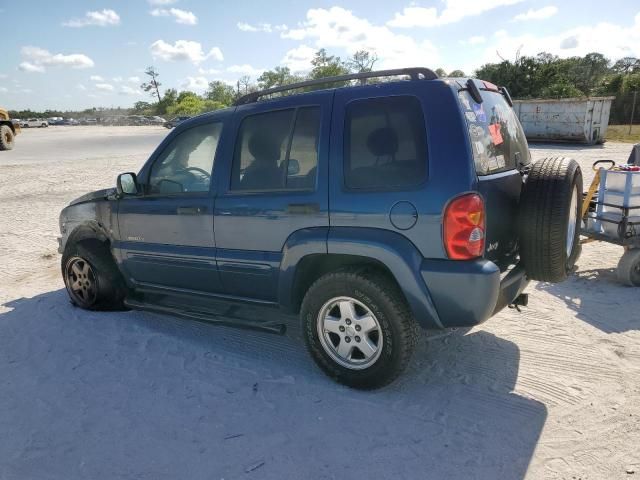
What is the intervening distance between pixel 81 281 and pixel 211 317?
1.74 m

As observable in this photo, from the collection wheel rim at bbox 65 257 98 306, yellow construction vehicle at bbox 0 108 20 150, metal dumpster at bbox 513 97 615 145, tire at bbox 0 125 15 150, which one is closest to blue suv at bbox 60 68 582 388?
wheel rim at bbox 65 257 98 306

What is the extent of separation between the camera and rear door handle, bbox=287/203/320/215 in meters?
3.24

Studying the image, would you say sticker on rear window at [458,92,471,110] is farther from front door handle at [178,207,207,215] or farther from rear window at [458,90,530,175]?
front door handle at [178,207,207,215]

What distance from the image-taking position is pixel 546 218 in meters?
3.09

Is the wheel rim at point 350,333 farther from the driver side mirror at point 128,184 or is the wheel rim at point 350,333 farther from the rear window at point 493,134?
the driver side mirror at point 128,184

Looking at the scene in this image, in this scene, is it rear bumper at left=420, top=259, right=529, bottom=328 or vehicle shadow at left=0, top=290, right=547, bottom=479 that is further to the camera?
rear bumper at left=420, top=259, right=529, bottom=328

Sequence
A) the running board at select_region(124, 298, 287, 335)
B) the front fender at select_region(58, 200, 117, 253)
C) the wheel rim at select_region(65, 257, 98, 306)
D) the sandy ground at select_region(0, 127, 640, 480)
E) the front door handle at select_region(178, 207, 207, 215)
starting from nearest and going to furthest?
1. the sandy ground at select_region(0, 127, 640, 480)
2. the running board at select_region(124, 298, 287, 335)
3. the front door handle at select_region(178, 207, 207, 215)
4. the front fender at select_region(58, 200, 117, 253)
5. the wheel rim at select_region(65, 257, 98, 306)

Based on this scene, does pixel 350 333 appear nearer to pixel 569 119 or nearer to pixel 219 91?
pixel 569 119

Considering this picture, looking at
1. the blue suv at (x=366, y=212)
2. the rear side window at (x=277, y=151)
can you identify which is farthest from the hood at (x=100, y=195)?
the rear side window at (x=277, y=151)

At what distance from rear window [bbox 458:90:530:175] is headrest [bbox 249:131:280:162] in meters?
1.30

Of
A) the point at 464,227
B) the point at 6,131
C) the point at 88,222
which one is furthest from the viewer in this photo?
the point at 6,131

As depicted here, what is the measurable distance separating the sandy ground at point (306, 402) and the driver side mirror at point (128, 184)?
1.21m

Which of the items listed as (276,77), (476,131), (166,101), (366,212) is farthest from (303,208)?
(166,101)

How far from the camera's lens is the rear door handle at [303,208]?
3.24 metres
